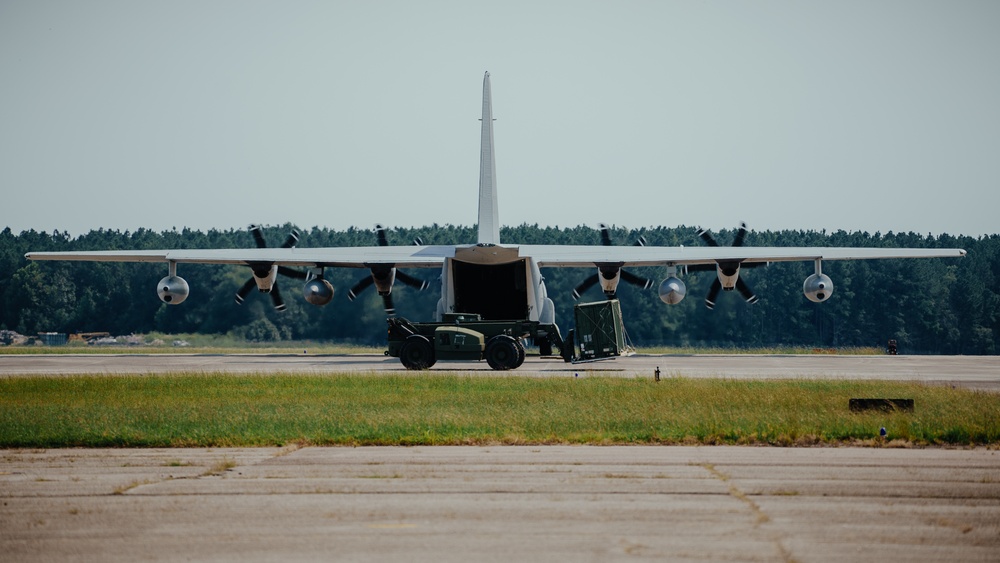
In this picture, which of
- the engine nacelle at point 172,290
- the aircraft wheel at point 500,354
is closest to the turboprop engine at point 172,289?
the engine nacelle at point 172,290

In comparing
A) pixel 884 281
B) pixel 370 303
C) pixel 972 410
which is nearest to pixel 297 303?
pixel 370 303

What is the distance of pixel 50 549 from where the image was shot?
8672 mm

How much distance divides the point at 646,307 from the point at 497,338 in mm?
51281

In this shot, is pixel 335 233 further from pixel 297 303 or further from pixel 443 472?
pixel 443 472

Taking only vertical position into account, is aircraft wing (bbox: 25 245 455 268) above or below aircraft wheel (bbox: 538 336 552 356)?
above

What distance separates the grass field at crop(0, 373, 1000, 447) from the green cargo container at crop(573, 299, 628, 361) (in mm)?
6637

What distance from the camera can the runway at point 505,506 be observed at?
8.55 m

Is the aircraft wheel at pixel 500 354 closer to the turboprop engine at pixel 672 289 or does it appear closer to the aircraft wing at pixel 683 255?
the aircraft wing at pixel 683 255

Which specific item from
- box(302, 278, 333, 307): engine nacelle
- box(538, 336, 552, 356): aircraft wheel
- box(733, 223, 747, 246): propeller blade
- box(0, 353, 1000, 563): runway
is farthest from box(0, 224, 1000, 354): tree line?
box(0, 353, 1000, 563): runway

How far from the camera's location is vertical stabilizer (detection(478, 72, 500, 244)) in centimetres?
4075

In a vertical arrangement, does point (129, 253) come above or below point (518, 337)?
above

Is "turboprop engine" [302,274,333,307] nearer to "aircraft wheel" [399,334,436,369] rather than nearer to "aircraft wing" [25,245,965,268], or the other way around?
"aircraft wing" [25,245,965,268]

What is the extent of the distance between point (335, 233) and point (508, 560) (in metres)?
135

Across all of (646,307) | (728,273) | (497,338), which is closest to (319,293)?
(497,338)
